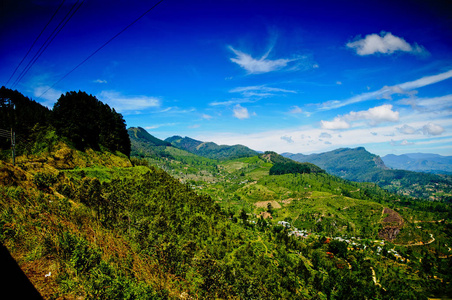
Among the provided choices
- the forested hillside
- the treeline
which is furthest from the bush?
the treeline

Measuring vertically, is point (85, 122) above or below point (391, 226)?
above

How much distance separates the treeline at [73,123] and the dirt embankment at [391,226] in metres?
151

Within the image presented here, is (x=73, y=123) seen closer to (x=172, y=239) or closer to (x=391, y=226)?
(x=172, y=239)

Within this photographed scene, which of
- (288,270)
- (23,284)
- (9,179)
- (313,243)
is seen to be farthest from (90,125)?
(313,243)

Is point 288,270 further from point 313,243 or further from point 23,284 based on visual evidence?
point 23,284

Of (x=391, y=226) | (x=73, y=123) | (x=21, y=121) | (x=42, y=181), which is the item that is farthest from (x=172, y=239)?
(x=391, y=226)

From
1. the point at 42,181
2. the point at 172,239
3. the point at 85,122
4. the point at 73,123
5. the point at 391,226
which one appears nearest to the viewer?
the point at 42,181

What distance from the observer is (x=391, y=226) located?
116125 mm

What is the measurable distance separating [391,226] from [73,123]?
164 m

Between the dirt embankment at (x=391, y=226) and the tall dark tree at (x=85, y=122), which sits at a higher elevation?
the tall dark tree at (x=85, y=122)

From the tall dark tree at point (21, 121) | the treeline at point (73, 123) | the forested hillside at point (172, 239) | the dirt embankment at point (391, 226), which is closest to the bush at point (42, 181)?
the forested hillside at point (172, 239)

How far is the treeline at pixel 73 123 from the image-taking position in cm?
3975

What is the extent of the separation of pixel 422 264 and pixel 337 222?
144 feet

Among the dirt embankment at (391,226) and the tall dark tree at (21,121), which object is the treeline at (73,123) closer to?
the tall dark tree at (21,121)
